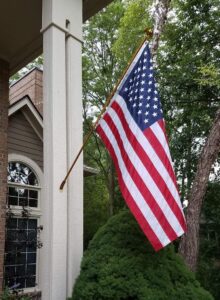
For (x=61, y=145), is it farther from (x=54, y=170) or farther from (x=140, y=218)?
(x=140, y=218)

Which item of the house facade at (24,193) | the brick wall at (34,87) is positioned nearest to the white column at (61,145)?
the house facade at (24,193)

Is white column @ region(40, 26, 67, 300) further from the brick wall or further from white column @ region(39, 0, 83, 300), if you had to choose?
the brick wall

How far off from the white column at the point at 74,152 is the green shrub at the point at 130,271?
0.13 metres

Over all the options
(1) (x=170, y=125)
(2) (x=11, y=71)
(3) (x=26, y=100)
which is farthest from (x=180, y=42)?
(2) (x=11, y=71)

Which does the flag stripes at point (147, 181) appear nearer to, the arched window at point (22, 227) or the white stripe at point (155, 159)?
the white stripe at point (155, 159)

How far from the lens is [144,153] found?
3.31 m

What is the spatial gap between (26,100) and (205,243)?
7504 mm

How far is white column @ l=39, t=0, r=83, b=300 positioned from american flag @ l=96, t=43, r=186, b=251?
391 mm

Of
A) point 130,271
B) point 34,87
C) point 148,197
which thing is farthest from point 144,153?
point 34,87

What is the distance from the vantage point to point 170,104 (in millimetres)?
12195

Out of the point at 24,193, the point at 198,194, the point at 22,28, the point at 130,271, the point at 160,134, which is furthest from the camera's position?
the point at 24,193

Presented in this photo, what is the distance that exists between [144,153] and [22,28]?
3.17 meters

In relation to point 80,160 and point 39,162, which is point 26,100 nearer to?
point 39,162

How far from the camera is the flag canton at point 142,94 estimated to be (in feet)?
11.3
